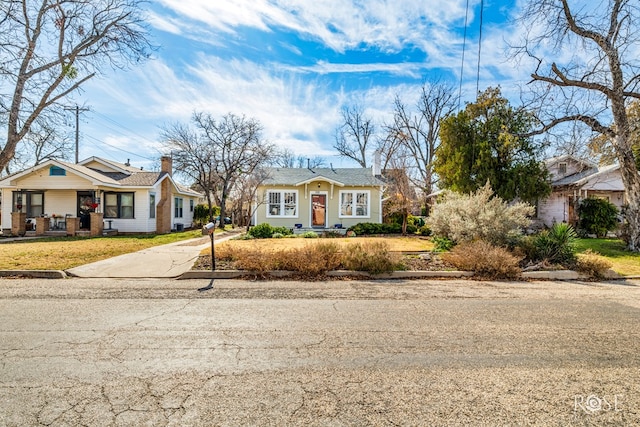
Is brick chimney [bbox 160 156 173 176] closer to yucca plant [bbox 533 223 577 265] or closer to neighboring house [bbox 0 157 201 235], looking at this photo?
neighboring house [bbox 0 157 201 235]

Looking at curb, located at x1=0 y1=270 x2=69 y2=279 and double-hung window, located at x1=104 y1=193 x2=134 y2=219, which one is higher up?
double-hung window, located at x1=104 y1=193 x2=134 y2=219

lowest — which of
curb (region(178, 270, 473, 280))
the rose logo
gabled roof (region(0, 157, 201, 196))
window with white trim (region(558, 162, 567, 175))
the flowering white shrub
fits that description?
the rose logo

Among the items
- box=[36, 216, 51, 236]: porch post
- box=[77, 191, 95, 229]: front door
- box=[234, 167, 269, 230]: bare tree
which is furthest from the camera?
box=[234, 167, 269, 230]: bare tree

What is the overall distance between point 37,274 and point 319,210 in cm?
1476

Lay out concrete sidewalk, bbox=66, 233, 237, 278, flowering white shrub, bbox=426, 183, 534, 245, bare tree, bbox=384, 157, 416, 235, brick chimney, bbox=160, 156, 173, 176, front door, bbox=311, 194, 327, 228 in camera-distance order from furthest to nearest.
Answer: brick chimney, bbox=160, 156, 173, 176, front door, bbox=311, 194, 327, 228, bare tree, bbox=384, 157, 416, 235, flowering white shrub, bbox=426, 183, 534, 245, concrete sidewalk, bbox=66, 233, 237, 278

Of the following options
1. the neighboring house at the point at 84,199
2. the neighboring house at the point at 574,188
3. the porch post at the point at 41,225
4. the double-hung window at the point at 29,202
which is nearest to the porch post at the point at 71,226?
the neighboring house at the point at 84,199

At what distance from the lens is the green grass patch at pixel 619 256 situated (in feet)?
30.6

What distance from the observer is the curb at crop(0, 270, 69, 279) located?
7.91 meters

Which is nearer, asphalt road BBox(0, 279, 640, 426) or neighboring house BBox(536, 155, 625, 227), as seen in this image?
asphalt road BBox(0, 279, 640, 426)

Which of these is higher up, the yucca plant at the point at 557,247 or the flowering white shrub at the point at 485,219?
the flowering white shrub at the point at 485,219

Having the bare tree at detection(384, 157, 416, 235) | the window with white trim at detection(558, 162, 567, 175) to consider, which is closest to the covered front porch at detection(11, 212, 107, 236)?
the bare tree at detection(384, 157, 416, 235)

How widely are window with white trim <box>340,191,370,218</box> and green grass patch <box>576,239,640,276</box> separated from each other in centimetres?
1113

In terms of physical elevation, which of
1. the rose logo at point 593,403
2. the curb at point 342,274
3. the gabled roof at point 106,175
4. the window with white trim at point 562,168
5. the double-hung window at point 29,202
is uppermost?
the window with white trim at point 562,168

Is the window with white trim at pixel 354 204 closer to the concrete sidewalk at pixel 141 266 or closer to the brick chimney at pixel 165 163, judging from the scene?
the concrete sidewalk at pixel 141 266
